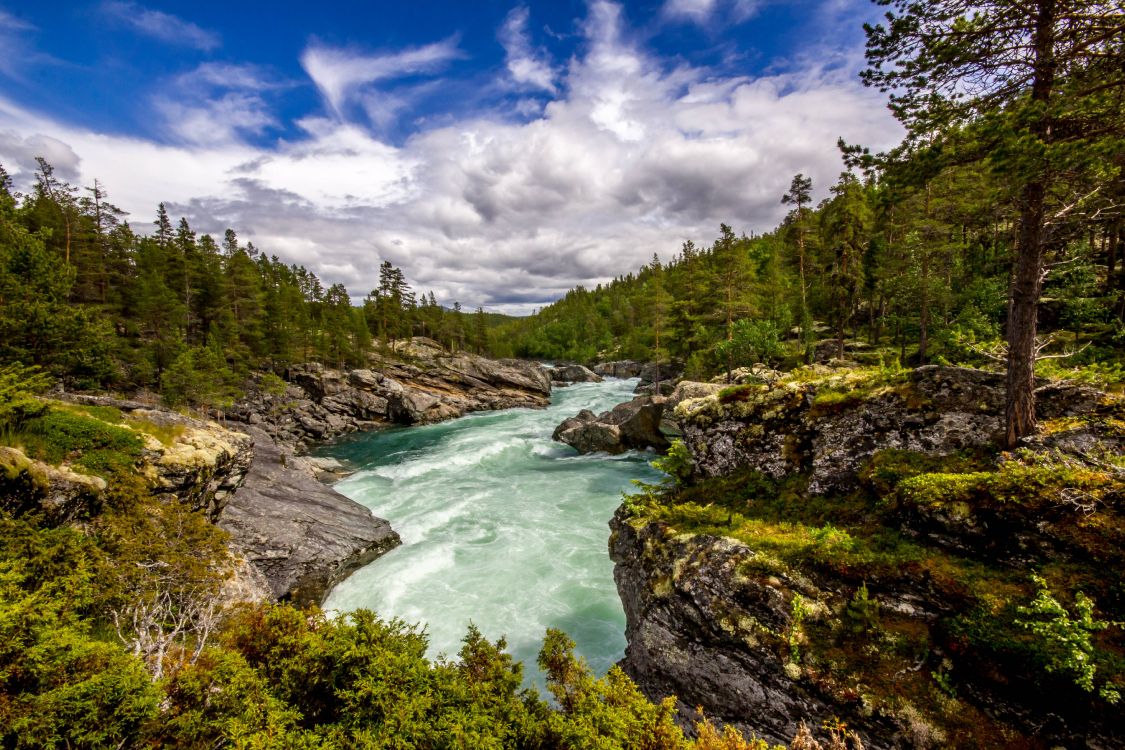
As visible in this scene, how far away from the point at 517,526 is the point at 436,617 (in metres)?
7.12

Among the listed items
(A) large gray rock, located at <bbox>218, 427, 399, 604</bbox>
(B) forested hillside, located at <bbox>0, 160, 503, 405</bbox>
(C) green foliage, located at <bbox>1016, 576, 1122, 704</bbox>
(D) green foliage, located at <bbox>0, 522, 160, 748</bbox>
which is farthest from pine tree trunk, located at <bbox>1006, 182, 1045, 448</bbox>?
(B) forested hillside, located at <bbox>0, 160, 503, 405</bbox>

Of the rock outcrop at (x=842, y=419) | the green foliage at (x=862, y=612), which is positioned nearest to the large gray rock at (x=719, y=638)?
the green foliage at (x=862, y=612)

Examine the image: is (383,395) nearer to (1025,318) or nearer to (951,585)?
(951,585)

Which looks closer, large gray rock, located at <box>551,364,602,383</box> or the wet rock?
large gray rock, located at <box>551,364,602,383</box>

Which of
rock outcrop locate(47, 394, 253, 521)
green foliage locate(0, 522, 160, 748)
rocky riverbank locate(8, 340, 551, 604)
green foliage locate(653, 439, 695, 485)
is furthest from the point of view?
green foliage locate(653, 439, 695, 485)

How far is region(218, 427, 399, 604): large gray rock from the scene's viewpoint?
1466cm

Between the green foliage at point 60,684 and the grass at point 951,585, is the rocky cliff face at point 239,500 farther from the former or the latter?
the grass at point 951,585

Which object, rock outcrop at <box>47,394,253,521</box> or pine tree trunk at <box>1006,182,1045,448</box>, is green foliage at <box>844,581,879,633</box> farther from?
rock outcrop at <box>47,394,253,521</box>

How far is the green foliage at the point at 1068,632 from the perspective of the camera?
5.06 meters

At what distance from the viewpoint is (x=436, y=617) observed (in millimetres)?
14180

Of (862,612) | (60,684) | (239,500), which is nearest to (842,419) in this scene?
(862,612)

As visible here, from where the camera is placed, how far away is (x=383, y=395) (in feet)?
177

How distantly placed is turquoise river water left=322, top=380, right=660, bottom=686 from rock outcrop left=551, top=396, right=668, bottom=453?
1.14 m

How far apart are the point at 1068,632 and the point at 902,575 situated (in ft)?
5.99
